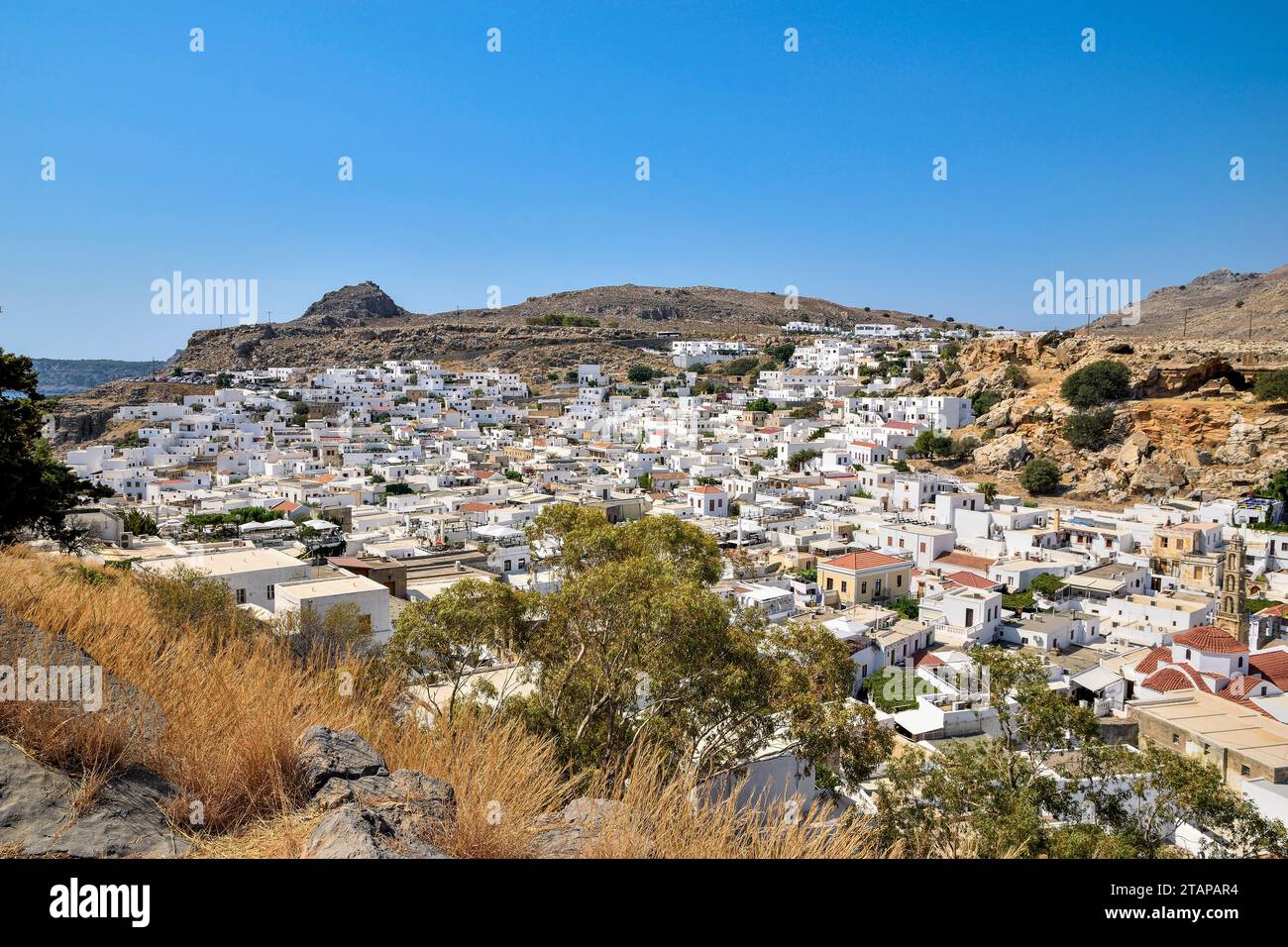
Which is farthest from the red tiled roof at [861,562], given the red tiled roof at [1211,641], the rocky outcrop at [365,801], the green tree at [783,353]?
the green tree at [783,353]

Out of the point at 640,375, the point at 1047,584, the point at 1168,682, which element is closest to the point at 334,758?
the point at 1168,682

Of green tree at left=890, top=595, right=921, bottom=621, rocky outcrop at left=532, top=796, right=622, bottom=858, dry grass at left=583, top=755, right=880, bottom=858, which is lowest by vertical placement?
green tree at left=890, top=595, right=921, bottom=621

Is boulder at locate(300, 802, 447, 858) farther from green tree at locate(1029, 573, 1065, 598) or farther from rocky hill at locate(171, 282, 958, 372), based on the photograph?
rocky hill at locate(171, 282, 958, 372)

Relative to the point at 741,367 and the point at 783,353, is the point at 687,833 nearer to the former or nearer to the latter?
the point at 741,367

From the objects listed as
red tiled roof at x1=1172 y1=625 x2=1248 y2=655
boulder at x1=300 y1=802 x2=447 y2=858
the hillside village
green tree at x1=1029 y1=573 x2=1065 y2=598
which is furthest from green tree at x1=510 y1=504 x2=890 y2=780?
green tree at x1=1029 y1=573 x2=1065 y2=598

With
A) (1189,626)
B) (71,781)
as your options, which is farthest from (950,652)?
(71,781)

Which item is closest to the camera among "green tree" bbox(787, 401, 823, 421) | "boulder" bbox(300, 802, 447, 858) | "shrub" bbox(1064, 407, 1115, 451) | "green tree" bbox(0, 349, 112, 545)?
"boulder" bbox(300, 802, 447, 858)
